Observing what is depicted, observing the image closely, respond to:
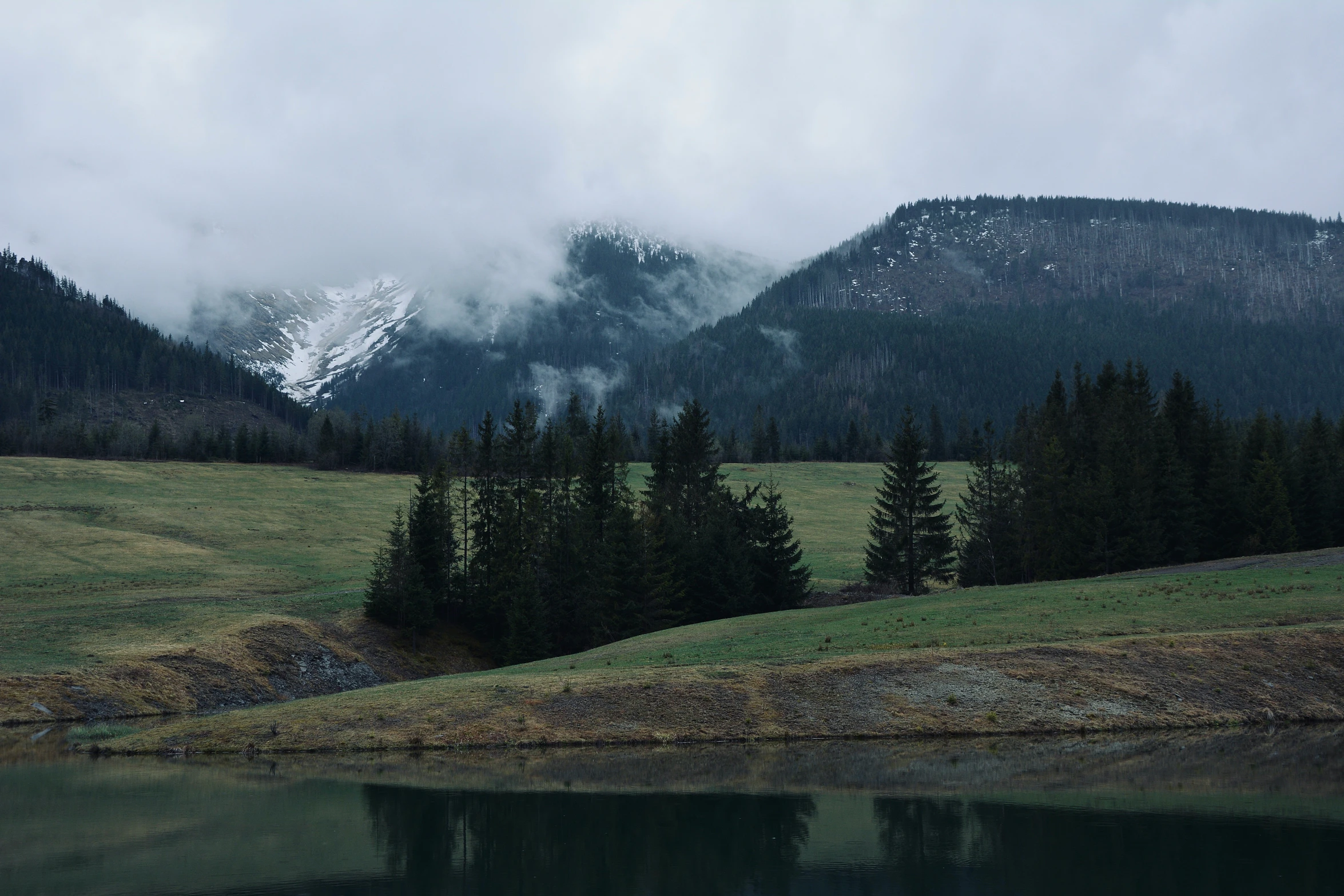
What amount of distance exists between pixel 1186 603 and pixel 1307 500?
4307cm

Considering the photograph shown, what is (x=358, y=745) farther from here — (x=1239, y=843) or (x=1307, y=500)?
Answer: (x=1307, y=500)

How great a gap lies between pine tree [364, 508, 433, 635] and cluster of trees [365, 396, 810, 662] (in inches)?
3.5

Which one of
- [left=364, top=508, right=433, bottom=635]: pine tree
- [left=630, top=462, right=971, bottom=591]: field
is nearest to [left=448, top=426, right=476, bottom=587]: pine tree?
[left=364, top=508, right=433, bottom=635]: pine tree

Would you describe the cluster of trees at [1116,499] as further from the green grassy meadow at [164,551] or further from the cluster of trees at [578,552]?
the green grassy meadow at [164,551]

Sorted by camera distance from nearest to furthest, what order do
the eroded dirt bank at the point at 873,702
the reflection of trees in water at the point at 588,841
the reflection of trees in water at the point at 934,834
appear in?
the reflection of trees in water at the point at 588,841 < the reflection of trees in water at the point at 934,834 < the eroded dirt bank at the point at 873,702

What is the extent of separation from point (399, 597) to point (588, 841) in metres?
47.4

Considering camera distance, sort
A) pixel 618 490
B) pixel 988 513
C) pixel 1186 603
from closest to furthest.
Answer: pixel 1186 603 < pixel 618 490 < pixel 988 513

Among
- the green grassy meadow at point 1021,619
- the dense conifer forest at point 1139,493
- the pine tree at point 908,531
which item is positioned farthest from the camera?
the pine tree at point 908,531

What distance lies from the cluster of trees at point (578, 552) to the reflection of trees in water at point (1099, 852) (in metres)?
44.8

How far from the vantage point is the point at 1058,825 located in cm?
2238

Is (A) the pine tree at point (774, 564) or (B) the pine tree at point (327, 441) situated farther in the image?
(B) the pine tree at point (327, 441)

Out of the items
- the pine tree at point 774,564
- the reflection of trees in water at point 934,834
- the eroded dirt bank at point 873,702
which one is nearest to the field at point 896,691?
the eroded dirt bank at point 873,702

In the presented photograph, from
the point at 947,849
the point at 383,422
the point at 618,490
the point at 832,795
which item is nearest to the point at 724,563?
the point at 618,490

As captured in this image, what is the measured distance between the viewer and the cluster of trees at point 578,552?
224 feet
